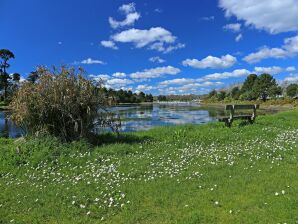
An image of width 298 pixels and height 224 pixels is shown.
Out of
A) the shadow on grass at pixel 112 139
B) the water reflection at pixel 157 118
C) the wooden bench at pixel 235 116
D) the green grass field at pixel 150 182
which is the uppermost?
the wooden bench at pixel 235 116

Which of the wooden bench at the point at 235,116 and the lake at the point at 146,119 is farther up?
the wooden bench at the point at 235,116

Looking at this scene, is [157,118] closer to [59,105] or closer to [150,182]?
[59,105]

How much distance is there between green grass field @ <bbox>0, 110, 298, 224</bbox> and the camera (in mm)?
7137

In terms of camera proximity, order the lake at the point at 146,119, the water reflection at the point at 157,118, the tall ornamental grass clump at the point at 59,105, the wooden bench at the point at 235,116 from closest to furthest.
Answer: the tall ornamental grass clump at the point at 59,105
the wooden bench at the point at 235,116
the lake at the point at 146,119
the water reflection at the point at 157,118

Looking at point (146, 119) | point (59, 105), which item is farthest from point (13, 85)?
point (146, 119)

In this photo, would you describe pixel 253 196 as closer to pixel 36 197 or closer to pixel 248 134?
pixel 36 197

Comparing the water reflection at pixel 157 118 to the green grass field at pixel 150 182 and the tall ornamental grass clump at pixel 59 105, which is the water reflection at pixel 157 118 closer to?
the tall ornamental grass clump at pixel 59 105

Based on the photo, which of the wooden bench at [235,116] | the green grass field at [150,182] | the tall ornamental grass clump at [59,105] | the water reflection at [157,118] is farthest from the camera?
the water reflection at [157,118]

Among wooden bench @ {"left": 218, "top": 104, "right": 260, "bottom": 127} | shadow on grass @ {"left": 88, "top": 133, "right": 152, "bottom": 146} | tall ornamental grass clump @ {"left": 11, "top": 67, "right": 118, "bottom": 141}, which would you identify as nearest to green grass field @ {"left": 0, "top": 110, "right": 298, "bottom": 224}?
shadow on grass @ {"left": 88, "top": 133, "right": 152, "bottom": 146}

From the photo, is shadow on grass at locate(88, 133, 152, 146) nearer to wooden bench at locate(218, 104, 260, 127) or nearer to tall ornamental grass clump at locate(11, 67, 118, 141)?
tall ornamental grass clump at locate(11, 67, 118, 141)

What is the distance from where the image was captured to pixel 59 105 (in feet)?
47.0

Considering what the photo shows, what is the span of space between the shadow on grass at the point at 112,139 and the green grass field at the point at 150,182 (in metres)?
0.15

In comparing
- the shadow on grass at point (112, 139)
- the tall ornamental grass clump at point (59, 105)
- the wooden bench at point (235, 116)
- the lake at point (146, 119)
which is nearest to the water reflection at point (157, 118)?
the lake at point (146, 119)

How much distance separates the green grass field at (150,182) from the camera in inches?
281
